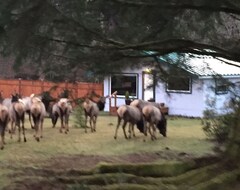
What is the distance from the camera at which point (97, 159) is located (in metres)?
13.9

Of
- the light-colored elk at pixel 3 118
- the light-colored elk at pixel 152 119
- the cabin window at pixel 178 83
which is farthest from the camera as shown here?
the light-colored elk at pixel 152 119

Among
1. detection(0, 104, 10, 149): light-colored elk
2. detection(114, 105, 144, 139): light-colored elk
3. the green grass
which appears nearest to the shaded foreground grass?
the green grass

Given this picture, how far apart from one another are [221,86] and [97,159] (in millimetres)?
4543

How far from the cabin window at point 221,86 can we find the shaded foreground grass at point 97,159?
4.81ft

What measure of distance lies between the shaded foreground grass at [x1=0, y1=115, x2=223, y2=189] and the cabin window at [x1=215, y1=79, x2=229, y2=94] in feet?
4.81

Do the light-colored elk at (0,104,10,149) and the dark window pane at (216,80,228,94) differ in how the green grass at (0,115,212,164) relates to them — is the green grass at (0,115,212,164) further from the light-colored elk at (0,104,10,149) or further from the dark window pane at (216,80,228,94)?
the dark window pane at (216,80,228,94)

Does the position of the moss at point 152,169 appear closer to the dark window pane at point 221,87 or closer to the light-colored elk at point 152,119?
the dark window pane at point 221,87

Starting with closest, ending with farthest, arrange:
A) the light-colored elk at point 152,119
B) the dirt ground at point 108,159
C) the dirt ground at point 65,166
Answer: the dirt ground at point 65,166, the dirt ground at point 108,159, the light-colored elk at point 152,119

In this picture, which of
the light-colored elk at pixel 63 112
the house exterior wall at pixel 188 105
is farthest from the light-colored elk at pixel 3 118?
the house exterior wall at pixel 188 105

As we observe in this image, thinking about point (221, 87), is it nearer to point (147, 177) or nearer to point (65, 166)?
point (147, 177)

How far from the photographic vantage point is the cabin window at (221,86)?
1056cm

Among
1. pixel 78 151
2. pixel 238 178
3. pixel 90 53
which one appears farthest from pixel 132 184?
pixel 78 151

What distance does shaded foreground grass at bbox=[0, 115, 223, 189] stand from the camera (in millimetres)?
8664

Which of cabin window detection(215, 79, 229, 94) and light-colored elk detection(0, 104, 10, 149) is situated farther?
light-colored elk detection(0, 104, 10, 149)
